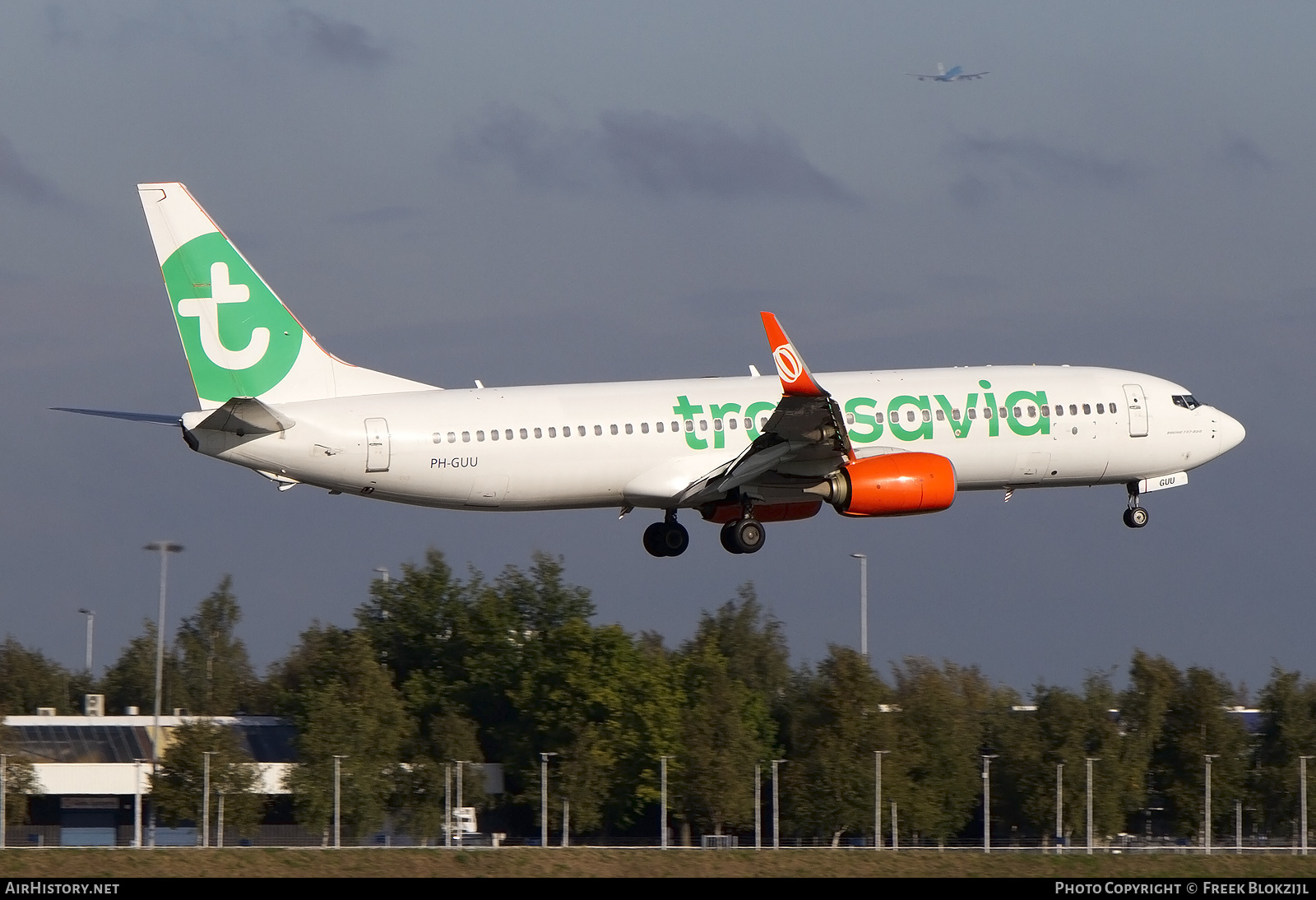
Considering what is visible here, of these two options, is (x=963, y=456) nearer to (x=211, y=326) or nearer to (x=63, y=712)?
(x=211, y=326)

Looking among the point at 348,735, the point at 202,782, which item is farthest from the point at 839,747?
the point at 202,782

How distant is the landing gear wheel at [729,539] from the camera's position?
175ft

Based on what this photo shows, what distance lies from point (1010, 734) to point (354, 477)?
5553 cm

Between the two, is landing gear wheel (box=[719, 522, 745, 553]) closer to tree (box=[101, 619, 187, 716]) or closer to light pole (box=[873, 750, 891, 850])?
light pole (box=[873, 750, 891, 850])

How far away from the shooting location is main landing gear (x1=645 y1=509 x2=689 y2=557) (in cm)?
5481

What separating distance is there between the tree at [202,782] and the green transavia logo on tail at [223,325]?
3712 centimetres

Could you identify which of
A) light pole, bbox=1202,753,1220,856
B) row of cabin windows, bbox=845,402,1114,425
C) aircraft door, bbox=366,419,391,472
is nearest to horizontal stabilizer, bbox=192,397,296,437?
aircraft door, bbox=366,419,391,472

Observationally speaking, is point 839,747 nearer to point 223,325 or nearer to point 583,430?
point 583,430

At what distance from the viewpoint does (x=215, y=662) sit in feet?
492

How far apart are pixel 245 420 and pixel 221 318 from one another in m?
3.30

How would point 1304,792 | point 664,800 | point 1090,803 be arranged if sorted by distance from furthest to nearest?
point 1304,792 → point 1090,803 → point 664,800

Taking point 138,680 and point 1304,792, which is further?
point 138,680

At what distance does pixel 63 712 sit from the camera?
137500mm

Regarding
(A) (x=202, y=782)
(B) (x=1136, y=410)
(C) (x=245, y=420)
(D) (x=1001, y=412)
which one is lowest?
(A) (x=202, y=782)
